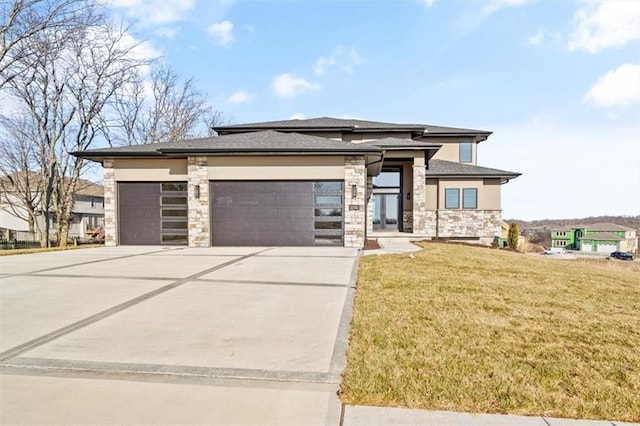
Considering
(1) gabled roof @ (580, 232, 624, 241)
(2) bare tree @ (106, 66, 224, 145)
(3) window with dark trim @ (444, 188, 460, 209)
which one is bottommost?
(1) gabled roof @ (580, 232, 624, 241)

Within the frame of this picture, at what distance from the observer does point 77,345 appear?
10.9ft

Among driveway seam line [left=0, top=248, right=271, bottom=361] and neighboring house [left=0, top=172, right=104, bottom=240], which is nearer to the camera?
driveway seam line [left=0, top=248, right=271, bottom=361]

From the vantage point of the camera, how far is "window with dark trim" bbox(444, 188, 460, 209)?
17.9 meters

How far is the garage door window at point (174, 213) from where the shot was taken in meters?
12.6

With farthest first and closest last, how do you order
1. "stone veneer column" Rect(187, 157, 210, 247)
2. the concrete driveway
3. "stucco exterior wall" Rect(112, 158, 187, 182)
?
"stucco exterior wall" Rect(112, 158, 187, 182) < "stone veneer column" Rect(187, 157, 210, 247) < the concrete driveway

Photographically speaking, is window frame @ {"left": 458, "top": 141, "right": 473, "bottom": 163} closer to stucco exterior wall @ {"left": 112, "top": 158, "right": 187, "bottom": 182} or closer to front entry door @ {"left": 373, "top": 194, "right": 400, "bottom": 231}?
front entry door @ {"left": 373, "top": 194, "right": 400, "bottom": 231}

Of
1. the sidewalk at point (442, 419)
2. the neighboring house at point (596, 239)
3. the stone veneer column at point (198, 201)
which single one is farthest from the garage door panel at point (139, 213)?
the neighboring house at point (596, 239)

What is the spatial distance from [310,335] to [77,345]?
8.00ft

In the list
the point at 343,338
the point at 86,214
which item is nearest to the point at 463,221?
the point at 343,338

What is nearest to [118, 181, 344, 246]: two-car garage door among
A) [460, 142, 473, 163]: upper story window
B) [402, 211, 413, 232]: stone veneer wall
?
[402, 211, 413, 232]: stone veneer wall

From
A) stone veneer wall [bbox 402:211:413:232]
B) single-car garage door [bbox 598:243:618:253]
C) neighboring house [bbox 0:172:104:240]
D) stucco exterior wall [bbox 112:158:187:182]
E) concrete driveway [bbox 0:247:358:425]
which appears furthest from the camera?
single-car garage door [bbox 598:243:618:253]

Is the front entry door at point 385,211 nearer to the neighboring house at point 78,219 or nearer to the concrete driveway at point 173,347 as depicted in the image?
the concrete driveway at point 173,347

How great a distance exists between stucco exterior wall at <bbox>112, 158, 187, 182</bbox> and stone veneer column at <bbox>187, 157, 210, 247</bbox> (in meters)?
0.82

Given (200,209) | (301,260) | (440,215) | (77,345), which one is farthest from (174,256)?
(440,215)
